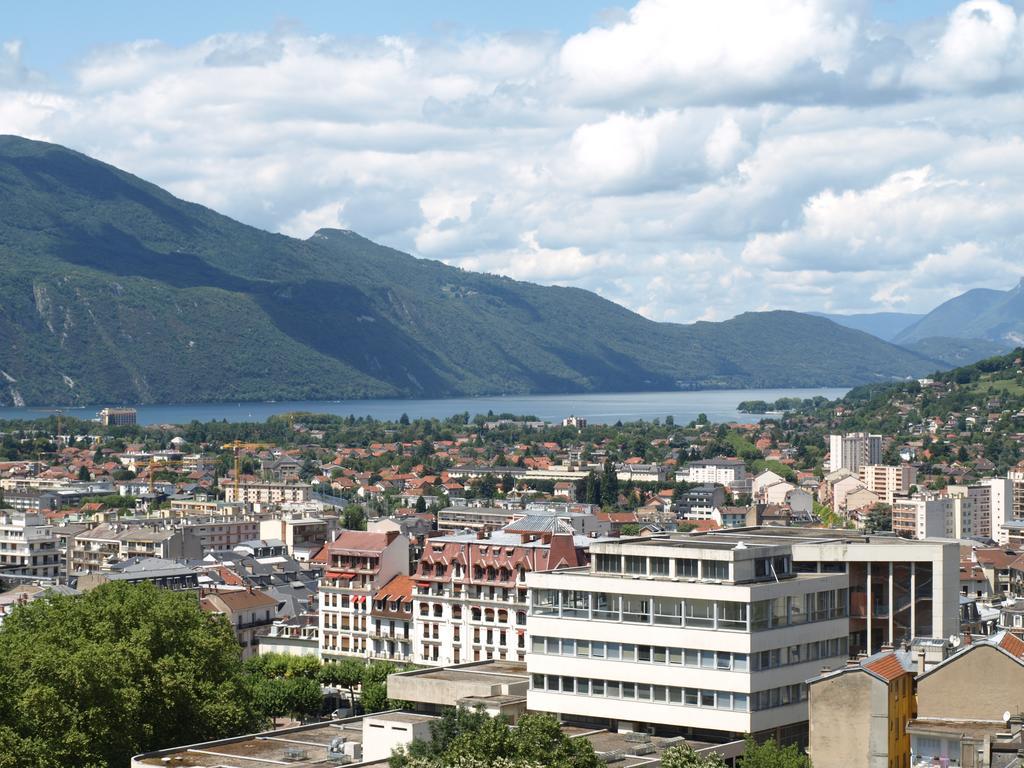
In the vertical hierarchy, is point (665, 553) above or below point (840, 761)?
above

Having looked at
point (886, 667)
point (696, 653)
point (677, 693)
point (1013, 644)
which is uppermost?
point (1013, 644)

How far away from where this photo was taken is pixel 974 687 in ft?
123

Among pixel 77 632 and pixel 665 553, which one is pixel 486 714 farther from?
pixel 77 632

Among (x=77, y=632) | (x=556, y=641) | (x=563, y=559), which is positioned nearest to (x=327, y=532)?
(x=563, y=559)

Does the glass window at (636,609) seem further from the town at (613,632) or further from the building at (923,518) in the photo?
the building at (923,518)

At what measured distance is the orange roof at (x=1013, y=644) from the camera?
3961 cm

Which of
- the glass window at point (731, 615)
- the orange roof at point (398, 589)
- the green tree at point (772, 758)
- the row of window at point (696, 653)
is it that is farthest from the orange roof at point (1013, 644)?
the orange roof at point (398, 589)

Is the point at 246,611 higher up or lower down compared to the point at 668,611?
lower down

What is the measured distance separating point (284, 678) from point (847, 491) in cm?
11066

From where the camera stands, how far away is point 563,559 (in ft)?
238

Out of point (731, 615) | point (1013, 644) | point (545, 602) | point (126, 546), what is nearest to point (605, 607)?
point (545, 602)

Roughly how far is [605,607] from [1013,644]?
413 inches

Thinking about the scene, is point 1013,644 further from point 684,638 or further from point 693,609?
point 684,638

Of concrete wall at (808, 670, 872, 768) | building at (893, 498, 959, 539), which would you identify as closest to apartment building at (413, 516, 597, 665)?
concrete wall at (808, 670, 872, 768)
